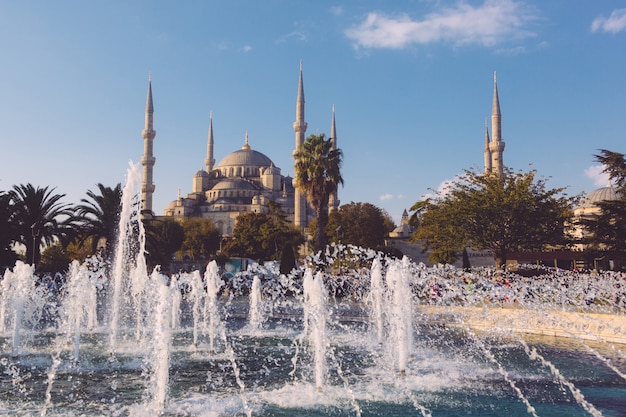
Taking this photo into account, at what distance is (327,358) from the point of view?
9750 millimetres

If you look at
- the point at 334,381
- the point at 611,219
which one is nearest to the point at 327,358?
the point at 334,381

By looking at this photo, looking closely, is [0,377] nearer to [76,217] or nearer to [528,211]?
[76,217]

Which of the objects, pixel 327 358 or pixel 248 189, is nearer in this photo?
pixel 327 358

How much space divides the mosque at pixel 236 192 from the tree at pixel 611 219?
45111 mm

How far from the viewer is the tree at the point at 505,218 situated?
24.2 meters

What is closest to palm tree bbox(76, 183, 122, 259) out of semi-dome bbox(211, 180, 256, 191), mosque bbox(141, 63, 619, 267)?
mosque bbox(141, 63, 619, 267)

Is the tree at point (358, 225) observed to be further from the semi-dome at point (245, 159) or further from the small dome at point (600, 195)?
the semi-dome at point (245, 159)

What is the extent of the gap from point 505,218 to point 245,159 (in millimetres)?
72425

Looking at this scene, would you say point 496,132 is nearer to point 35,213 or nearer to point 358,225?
point 358,225

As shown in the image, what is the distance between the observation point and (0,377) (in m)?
8.27

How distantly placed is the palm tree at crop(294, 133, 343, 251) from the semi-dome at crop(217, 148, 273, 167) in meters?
67.0

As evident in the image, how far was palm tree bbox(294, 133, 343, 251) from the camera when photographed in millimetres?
26359

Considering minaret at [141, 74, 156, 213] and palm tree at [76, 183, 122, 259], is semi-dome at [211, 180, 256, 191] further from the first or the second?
palm tree at [76, 183, 122, 259]

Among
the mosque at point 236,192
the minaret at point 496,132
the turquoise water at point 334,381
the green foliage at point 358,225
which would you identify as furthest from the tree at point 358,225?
the turquoise water at point 334,381
